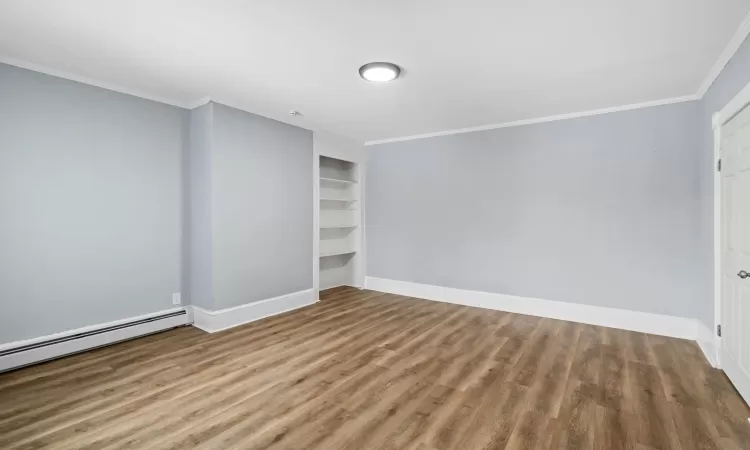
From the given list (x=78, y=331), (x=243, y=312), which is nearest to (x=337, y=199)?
(x=243, y=312)

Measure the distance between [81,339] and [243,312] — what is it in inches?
57.2

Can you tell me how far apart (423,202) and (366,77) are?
266cm

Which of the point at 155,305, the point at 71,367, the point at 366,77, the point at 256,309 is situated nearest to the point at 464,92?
the point at 366,77

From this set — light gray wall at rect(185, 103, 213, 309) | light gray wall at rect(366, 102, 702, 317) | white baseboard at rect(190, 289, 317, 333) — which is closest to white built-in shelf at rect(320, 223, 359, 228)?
light gray wall at rect(366, 102, 702, 317)

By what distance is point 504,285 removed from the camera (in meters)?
4.66

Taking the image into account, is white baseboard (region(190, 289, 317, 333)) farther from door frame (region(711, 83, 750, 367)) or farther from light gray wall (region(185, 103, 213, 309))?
door frame (region(711, 83, 750, 367))

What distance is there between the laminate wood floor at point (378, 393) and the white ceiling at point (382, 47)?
2.54 m

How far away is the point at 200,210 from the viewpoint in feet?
12.8

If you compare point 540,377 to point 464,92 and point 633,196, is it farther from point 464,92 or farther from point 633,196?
point 464,92

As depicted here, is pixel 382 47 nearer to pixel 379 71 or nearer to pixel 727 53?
pixel 379 71

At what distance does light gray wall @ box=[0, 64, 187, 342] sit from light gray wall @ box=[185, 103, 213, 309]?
0.14 metres

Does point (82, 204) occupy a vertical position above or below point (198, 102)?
below

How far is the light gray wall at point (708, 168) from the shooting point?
262 cm

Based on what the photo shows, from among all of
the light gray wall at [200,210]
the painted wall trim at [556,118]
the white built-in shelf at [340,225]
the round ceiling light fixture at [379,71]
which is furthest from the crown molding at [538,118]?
the round ceiling light fixture at [379,71]
